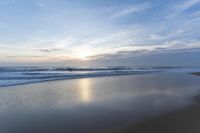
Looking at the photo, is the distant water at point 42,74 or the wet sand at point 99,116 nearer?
the wet sand at point 99,116

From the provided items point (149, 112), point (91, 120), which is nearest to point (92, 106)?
point (91, 120)

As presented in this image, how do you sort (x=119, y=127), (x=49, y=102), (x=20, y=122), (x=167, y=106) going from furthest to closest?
(x=49, y=102) → (x=167, y=106) → (x=20, y=122) → (x=119, y=127)

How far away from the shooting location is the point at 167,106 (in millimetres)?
6867

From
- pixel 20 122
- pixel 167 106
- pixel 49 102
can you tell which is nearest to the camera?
pixel 20 122

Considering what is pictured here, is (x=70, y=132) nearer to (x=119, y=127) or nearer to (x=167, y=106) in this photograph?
(x=119, y=127)

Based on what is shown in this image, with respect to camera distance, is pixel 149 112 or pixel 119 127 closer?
pixel 119 127

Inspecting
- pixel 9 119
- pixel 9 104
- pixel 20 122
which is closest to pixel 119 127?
pixel 20 122

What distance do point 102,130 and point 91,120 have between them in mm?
820

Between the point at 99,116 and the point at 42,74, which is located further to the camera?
the point at 42,74

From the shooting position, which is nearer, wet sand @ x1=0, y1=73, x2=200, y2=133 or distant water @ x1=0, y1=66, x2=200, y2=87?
wet sand @ x1=0, y1=73, x2=200, y2=133

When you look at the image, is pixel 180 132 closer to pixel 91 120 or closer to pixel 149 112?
pixel 149 112

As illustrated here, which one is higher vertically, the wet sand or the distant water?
the distant water

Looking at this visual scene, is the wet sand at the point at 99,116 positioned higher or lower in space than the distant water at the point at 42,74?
lower

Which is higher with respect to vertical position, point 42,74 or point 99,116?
point 42,74
